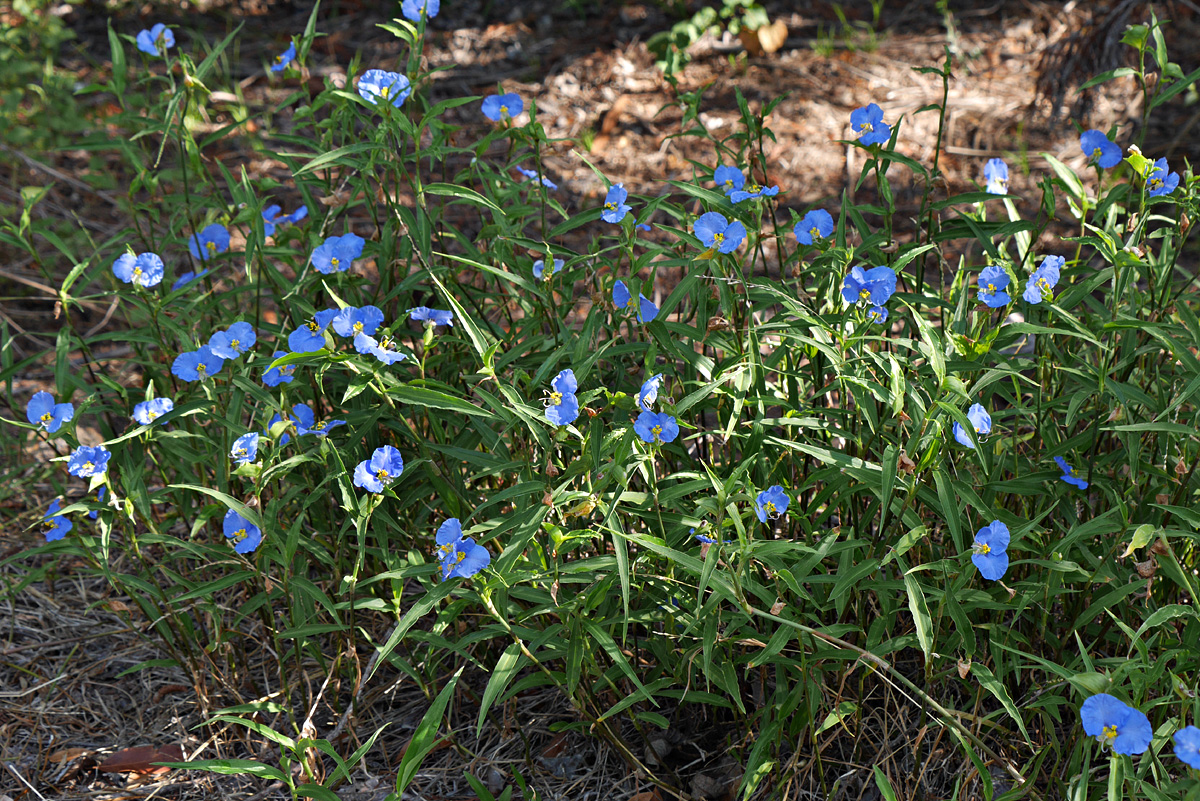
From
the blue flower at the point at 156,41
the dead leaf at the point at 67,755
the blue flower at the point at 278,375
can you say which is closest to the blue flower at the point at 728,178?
the blue flower at the point at 278,375

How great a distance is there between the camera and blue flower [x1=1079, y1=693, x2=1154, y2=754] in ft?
4.22

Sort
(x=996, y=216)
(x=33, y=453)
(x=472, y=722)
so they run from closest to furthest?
(x=472, y=722), (x=33, y=453), (x=996, y=216)

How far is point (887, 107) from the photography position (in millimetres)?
4434

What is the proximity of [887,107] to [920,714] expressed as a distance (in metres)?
3.30

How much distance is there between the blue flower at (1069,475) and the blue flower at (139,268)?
2.01m

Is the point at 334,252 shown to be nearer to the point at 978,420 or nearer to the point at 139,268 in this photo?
the point at 139,268

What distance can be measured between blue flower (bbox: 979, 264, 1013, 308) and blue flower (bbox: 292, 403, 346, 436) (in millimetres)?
1297

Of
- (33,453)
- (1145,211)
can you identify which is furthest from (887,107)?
(33,453)

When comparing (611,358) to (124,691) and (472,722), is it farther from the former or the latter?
(124,691)

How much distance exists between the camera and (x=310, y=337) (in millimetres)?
1871

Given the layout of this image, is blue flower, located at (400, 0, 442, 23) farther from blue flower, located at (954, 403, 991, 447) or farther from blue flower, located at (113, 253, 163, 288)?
blue flower, located at (954, 403, 991, 447)

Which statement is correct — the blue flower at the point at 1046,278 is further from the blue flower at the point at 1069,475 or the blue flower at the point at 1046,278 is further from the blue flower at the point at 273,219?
the blue flower at the point at 273,219

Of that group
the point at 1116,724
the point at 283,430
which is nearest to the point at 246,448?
the point at 283,430

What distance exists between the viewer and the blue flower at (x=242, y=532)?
1869 millimetres
